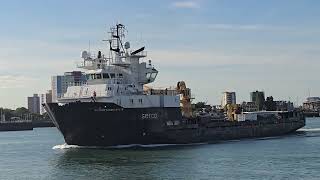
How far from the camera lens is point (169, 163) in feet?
133

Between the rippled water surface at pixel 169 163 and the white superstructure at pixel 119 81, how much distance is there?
4.41m

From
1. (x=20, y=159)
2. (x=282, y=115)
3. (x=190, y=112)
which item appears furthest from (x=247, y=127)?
(x=20, y=159)

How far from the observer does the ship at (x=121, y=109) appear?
49.3 m

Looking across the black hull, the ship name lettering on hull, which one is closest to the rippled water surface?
the black hull

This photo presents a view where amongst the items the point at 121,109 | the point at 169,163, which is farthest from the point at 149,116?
the point at 169,163

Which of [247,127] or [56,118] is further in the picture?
→ [247,127]

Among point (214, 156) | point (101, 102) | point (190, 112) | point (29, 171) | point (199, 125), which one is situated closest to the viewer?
point (29, 171)

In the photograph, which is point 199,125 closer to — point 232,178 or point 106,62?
point 106,62

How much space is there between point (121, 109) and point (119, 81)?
417cm

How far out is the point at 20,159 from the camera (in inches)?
1893

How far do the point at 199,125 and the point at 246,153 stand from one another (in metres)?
12.4

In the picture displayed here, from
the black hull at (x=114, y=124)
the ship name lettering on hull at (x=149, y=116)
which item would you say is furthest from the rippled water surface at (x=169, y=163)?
the ship name lettering on hull at (x=149, y=116)

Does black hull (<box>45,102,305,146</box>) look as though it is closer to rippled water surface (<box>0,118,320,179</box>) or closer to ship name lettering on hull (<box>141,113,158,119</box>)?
ship name lettering on hull (<box>141,113,158,119</box>)

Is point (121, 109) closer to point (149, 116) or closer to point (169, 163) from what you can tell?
point (149, 116)
